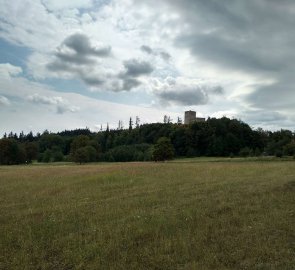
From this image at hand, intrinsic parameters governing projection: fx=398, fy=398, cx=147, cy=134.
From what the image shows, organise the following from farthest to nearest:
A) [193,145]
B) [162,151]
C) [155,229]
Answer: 1. [193,145]
2. [162,151]
3. [155,229]

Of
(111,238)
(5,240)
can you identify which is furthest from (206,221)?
(5,240)

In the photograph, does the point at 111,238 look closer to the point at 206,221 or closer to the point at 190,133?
the point at 206,221

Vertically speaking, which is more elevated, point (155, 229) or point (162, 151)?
point (162, 151)

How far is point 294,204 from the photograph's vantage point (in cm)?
1727

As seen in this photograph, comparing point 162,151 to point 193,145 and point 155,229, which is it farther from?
point 155,229

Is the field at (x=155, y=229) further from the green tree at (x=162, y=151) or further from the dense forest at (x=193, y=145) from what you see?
the dense forest at (x=193, y=145)

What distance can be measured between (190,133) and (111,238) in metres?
127

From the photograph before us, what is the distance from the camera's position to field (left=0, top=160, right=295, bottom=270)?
10.6 meters

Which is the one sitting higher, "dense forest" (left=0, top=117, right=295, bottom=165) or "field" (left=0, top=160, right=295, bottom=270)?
"dense forest" (left=0, top=117, right=295, bottom=165)

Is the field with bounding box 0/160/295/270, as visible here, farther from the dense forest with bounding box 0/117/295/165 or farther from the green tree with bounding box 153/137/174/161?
the dense forest with bounding box 0/117/295/165

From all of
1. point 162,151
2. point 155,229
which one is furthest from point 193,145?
point 155,229

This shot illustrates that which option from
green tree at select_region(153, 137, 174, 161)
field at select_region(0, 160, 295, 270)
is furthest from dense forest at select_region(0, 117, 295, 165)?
field at select_region(0, 160, 295, 270)

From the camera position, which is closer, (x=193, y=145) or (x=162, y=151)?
(x=162, y=151)

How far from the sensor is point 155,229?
13.5 meters
